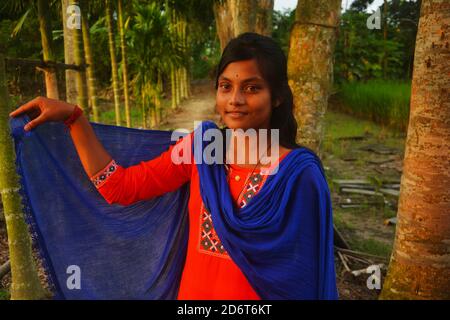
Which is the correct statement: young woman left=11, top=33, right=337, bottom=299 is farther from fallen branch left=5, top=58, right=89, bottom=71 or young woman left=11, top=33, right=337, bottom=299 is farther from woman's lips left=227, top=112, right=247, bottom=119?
fallen branch left=5, top=58, right=89, bottom=71

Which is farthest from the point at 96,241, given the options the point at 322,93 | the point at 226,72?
the point at 322,93

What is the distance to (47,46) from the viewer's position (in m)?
2.82

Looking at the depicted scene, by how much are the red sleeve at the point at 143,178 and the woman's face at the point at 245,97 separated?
1.11 feet

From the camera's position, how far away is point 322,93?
3334mm

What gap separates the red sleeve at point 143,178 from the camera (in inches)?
65.9

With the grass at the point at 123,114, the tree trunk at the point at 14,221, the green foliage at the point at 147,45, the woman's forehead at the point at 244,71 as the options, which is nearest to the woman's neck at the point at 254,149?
the woman's forehead at the point at 244,71

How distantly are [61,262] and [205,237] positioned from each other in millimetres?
712

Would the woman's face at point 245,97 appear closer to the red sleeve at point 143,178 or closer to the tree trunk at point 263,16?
the red sleeve at point 143,178

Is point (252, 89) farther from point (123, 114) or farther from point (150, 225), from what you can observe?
point (123, 114)

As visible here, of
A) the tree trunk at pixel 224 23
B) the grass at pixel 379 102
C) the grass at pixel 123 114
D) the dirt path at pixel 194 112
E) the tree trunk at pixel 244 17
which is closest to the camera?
the tree trunk at pixel 244 17

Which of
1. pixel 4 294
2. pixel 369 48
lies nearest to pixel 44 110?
pixel 4 294

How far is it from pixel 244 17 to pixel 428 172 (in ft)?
11.1

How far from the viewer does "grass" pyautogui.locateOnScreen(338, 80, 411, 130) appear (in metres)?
11.1
